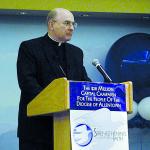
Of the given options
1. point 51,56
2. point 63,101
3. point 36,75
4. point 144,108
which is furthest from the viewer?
point 144,108

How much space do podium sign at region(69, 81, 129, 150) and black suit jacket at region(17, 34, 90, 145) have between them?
0.35 metres

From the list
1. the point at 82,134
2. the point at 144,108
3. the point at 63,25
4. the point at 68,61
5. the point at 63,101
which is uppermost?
the point at 63,25

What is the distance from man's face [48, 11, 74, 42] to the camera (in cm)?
253

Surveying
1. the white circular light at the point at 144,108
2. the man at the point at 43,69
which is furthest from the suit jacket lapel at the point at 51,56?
the white circular light at the point at 144,108

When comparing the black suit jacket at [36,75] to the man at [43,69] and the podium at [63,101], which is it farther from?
the podium at [63,101]

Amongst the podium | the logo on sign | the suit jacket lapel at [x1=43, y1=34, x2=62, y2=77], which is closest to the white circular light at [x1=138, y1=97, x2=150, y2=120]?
the suit jacket lapel at [x1=43, y1=34, x2=62, y2=77]

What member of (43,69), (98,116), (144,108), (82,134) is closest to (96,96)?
(98,116)

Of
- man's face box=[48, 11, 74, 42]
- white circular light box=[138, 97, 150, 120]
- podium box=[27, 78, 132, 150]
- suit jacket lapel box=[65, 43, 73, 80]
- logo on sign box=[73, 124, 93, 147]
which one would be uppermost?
man's face box=[48, 11, 74, 42]

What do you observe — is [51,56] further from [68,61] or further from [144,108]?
[144,108]

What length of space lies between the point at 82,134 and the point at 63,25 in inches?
30.2

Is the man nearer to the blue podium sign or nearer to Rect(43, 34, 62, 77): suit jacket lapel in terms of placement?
Rect(43, 34, 62, 77): suit jacket lapel

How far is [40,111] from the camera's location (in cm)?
221

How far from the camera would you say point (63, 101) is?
2.01m

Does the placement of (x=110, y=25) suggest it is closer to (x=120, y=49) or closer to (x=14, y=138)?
(x=120, y=49)
